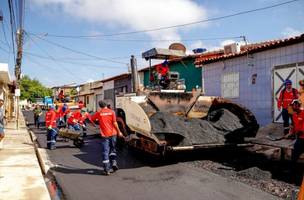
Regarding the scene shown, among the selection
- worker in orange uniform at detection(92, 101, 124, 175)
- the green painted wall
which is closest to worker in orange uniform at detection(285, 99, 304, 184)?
worker in orange uniform at detection(92, 101, 124, 175)

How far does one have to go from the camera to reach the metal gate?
33.5 ft

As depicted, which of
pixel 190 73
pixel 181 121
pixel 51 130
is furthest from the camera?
pixel 190 73

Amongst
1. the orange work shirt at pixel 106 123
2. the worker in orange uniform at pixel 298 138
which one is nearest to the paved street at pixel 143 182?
the orange work shirt at pixel 106 123

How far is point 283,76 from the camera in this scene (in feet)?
35.4

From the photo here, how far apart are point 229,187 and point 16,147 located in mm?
8503

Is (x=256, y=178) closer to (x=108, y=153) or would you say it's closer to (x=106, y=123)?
(x=108, y=153)

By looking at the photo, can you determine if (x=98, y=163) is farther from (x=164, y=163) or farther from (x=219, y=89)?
(x=219, y=89)

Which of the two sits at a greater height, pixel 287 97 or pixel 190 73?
pixel 190 73

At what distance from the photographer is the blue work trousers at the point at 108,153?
24.2 feet

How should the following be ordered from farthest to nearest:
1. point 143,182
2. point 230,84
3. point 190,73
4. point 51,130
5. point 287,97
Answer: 1. point 190,73
2. point 230,84
3. point 51,130
4. point 287,97
5. point 143,182

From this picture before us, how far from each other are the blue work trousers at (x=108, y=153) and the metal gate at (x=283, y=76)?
570 cm

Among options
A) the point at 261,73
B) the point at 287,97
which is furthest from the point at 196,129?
the point at 261,73

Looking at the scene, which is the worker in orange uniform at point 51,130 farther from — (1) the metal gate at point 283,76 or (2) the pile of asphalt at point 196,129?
(1) the metal gate at point 283,76

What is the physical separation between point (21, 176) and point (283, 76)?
7891 millimetres
